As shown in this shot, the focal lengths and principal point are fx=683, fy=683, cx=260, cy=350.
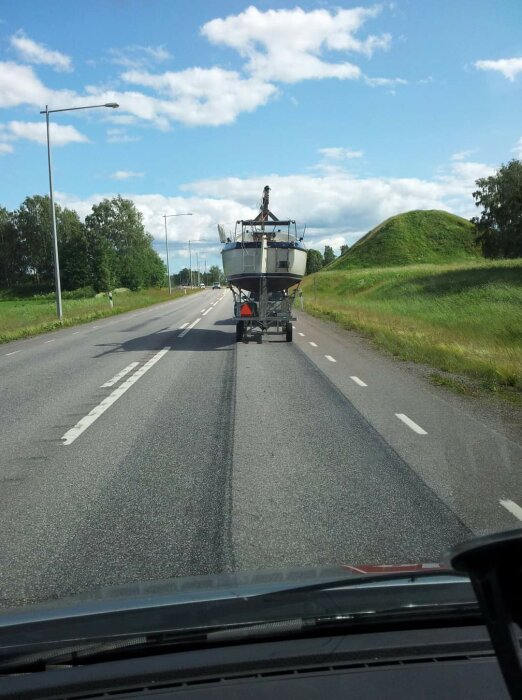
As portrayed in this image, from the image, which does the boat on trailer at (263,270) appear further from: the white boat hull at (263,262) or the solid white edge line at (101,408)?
the solid white edge line at (101,408)

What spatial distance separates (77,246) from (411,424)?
9595cm

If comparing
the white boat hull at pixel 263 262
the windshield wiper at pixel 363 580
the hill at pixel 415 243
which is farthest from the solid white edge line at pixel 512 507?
the hill at pixel 415 243

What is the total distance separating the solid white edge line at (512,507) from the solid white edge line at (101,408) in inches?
181

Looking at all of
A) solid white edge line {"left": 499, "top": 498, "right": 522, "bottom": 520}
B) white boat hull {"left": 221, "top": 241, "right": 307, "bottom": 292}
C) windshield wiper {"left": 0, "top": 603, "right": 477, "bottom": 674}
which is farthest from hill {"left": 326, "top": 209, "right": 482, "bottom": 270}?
windshield wiper {"left": 0, "top": 603, "right": 477, "bottom": 674}

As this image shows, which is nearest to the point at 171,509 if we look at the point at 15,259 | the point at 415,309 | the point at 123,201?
the point at 415,309

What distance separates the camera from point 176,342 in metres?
20.3

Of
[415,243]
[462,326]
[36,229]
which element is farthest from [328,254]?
[462,326]

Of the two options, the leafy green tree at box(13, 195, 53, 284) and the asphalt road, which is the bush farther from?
the asphalt road

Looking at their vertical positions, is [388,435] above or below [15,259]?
below

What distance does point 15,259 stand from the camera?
110562 millimetres

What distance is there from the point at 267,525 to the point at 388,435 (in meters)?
3.32

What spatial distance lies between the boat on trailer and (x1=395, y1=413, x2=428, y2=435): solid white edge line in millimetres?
10108

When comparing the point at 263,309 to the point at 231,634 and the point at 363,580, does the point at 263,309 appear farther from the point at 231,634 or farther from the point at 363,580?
the point at 231,634

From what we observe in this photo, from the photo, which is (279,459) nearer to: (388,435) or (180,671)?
(388,435)
